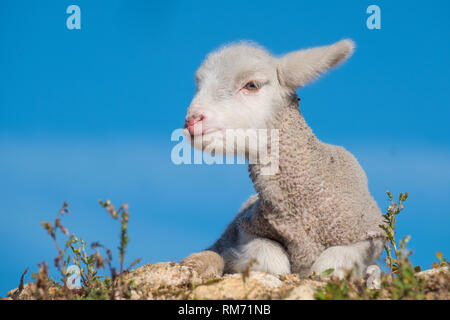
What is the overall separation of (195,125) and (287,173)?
4.22 feet

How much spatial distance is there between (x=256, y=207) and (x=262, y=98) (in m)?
1.50

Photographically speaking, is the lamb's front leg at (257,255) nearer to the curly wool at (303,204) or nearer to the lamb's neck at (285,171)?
the curly wool at (303,204)

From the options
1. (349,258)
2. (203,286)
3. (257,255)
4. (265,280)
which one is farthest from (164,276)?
(349,258)

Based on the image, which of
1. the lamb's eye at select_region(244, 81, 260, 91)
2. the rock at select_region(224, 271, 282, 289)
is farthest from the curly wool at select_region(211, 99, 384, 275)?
the rock at select_region(224, 271, 282, 289)

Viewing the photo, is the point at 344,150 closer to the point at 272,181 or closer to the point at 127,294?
the point at 272,181

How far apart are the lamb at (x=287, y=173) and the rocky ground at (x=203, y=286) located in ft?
1.86

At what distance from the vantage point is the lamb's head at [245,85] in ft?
19.1

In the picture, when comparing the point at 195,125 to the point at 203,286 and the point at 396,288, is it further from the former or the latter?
the point at 396,288

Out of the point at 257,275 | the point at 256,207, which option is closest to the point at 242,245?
the point at 256,207

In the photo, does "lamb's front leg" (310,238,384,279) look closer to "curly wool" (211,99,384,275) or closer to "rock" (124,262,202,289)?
"curly wool" (211,99,384,275)

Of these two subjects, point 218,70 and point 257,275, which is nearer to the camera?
point 257,275

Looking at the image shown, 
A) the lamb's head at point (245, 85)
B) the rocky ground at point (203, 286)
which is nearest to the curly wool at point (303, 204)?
the lamb's head at point (245, 85)

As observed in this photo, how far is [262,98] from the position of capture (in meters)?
6.18

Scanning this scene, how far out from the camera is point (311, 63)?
632 centimetres
